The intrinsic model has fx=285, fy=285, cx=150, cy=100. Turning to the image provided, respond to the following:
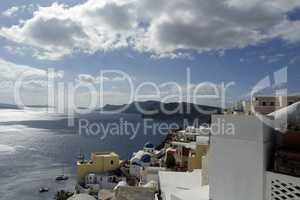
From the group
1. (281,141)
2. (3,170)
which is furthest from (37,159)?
(281,141)

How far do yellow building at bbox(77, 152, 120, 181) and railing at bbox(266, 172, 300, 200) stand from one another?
1972 cm

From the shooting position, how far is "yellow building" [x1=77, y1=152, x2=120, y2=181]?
24625mm

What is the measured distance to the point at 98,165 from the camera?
25.2m

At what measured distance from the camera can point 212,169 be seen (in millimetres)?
8398

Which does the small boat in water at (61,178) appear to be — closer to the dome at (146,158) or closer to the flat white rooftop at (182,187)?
the dome at (146,158)

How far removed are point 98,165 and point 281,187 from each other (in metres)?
20.3

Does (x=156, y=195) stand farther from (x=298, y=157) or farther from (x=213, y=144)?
(x=298, y=157)

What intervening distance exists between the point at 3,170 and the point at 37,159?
23.2ft

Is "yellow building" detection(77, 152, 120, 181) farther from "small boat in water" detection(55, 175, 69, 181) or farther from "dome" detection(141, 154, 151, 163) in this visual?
"small boat in water" detection(55, 175, 69, 181)

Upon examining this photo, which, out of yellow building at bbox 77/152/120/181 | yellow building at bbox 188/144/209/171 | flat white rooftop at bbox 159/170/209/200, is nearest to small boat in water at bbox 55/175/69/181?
yellow building at bbox 77/152/120/181

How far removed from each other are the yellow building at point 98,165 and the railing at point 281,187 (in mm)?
19721

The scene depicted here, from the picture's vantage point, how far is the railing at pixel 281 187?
662cm

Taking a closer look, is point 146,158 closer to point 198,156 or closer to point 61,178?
point 198,156

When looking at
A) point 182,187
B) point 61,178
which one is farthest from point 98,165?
point 182,187
